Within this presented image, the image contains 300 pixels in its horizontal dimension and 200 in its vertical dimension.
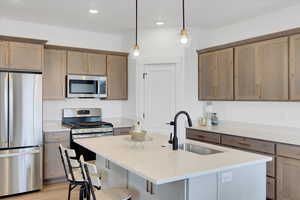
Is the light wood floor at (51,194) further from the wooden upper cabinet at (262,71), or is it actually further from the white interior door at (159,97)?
the wooden upper cabinet at (262,71)

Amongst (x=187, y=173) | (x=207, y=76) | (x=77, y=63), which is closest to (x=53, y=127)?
(x=77, y=63)

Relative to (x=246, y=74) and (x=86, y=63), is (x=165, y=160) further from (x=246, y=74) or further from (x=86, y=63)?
(x=86, y=63)

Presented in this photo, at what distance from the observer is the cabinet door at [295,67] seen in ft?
10.7

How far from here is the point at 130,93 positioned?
17.0 ft

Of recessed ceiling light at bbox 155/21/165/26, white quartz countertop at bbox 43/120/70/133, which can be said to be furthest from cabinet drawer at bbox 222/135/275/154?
white quartz countertop at bbox 43/120/70/133

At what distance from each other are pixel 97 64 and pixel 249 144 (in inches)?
122

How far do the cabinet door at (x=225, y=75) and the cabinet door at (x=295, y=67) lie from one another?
0.99 metres

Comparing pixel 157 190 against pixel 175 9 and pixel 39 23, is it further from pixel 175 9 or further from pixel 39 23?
pixel 39 23

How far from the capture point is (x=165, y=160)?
205cm

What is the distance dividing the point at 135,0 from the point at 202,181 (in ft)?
8.43

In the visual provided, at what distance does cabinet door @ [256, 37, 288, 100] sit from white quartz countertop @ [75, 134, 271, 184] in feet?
5.13

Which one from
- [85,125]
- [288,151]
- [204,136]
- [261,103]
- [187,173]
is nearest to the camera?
[187,173]

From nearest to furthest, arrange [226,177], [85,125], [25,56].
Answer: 1. [226,177]
2. [25,56]
3. [85,125]

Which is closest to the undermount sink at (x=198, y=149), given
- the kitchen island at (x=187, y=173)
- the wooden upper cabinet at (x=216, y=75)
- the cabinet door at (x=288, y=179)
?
the kitchen island at (x=187, y=173)
